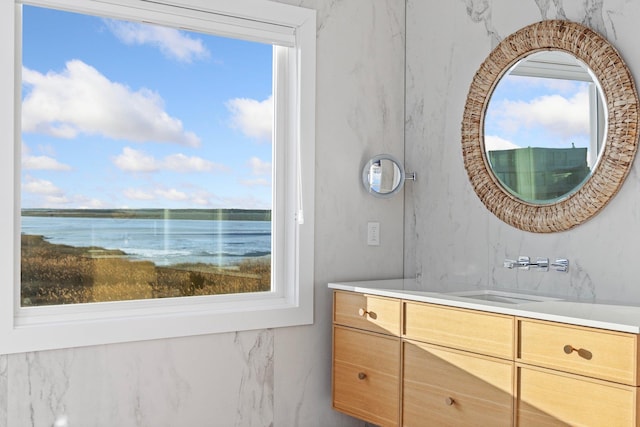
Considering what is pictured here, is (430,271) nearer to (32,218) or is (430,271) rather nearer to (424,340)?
(424,340)

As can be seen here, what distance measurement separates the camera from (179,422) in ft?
10.0

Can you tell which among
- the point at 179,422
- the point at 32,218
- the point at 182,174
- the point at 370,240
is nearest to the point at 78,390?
the point at 179,422

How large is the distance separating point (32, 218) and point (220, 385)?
3.36 ft

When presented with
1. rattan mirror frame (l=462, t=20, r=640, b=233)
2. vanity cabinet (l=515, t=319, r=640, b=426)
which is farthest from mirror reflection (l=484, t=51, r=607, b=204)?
vanity cabinet (l=515, t=319, r=640, b=426)

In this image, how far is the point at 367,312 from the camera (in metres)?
3.11

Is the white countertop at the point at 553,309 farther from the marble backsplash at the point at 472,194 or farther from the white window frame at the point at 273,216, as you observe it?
the white window frame at the point at 273,216

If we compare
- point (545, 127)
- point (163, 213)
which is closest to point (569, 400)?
point (545, 127)

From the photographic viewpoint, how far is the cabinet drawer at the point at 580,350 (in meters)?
2.14

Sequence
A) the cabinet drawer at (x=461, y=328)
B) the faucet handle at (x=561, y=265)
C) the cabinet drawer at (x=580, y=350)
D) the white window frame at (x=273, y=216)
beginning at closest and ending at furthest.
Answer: the cabinet drawer at (x=580, y=350) → the cabinet drawer at (x=461, y=328) → the white window frame at (x=273, y=216) → the faucet handle at (x=561, y=265)

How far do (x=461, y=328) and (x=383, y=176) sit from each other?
1.05 meters

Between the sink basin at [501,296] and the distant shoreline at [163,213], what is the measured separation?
0.95m

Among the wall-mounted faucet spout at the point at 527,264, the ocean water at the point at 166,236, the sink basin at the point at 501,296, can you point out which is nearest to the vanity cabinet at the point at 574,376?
the sink basin at the point at 501,296

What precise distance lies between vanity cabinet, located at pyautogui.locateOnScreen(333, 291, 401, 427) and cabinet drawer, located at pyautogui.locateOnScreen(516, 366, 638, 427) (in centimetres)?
63

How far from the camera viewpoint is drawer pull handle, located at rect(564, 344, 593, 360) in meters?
2.24
